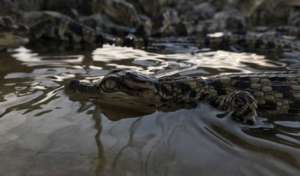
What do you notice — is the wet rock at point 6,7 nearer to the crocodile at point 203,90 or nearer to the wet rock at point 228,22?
the crocodile at point 203,90

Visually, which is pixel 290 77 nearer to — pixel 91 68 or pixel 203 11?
pixel 91 68

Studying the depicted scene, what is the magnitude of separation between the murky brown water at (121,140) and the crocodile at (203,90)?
145 mm

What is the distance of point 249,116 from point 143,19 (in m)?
9.17

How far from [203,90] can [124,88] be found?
792mm

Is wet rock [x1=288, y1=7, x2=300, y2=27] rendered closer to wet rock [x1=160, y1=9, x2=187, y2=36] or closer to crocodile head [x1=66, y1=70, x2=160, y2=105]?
wet rock [x1=160, y1=9, x2=187, y2=36]

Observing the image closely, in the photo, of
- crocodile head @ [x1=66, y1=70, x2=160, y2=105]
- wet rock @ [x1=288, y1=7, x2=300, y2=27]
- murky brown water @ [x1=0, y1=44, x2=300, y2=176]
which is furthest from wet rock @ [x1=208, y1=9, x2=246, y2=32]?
crocodile head @ [x1=66, y1=70, x2=160, y2=105]

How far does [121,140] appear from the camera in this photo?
3086mm

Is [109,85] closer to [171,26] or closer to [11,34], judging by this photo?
[11,34]

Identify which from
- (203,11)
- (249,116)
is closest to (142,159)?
(249,116)

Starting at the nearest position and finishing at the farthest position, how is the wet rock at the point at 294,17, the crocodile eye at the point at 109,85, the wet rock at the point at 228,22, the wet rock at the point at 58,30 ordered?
the crocodile eye at the point at 109,85
the wet rock at the point at 58,30
the wet rock at the point at 228,22
the wet rock at the point at 294,17

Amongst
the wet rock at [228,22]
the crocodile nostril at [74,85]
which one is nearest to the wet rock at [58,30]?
the crocodile nostril at [74,85]

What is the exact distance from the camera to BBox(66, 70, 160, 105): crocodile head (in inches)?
151

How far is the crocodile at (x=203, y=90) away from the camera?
3852mm

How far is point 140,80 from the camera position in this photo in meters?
3.88
